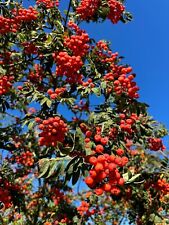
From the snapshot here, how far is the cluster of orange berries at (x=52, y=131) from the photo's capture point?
4637 mm

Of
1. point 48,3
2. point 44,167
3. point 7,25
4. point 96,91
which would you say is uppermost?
point 48,3

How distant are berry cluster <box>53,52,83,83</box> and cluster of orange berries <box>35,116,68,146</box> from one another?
120cm

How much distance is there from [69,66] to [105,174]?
2.55 m

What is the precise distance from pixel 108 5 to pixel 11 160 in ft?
16.4

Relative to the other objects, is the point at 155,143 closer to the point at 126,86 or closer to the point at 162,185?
the point at 162,185

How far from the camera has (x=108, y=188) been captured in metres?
3.39

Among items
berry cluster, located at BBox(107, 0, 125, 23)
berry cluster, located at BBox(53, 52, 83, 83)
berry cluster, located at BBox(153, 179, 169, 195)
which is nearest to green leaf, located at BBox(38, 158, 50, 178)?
berry cluster, located at BBox(53, 52, 83, 83)

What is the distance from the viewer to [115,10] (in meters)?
7.33

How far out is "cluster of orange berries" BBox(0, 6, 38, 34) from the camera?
685cm

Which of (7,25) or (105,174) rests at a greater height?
(7,25)

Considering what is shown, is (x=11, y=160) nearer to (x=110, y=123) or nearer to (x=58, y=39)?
(x=58, y=39)

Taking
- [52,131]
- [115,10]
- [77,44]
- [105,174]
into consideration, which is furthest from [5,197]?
[115,10]

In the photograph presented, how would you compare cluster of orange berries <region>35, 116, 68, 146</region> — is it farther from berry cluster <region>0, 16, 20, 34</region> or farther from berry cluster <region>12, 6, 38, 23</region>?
berry cluster <region>12, 6, 38, 23</region>

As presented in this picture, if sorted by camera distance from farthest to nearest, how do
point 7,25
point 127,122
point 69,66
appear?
point 7,25
point 69,66
point 127,122
